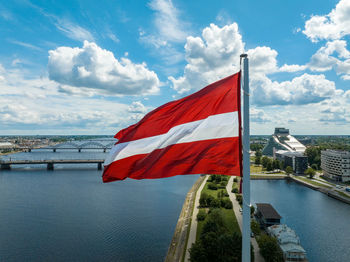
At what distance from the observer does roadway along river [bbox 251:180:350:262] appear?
637 inches

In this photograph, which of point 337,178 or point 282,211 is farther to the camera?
point 337,178

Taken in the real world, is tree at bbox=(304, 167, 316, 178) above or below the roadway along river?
above

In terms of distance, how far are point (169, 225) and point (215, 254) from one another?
7.92 meters

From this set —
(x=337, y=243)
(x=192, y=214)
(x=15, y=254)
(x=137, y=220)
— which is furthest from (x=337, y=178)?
(x=15, y=254)

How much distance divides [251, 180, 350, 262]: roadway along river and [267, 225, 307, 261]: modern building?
4.87 feet

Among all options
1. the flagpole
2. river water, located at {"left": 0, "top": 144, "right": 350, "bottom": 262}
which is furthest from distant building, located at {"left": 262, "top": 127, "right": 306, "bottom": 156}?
the flagpole

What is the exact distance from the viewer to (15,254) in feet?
51.3

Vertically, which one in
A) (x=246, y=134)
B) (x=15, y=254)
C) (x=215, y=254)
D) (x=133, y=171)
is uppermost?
(x=246, y=134)

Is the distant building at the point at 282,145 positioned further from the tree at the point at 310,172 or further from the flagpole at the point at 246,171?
the flagpole at the point at 246,171

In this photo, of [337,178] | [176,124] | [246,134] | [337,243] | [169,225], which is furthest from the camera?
[337,178]

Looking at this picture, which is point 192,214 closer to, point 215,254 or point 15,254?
point 215,254

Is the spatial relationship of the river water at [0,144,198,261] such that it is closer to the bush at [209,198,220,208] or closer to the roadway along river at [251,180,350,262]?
the bush at [209,198,220,208]

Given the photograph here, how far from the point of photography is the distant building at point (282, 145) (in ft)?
246

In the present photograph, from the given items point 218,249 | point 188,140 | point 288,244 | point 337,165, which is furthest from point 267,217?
point 337,165
